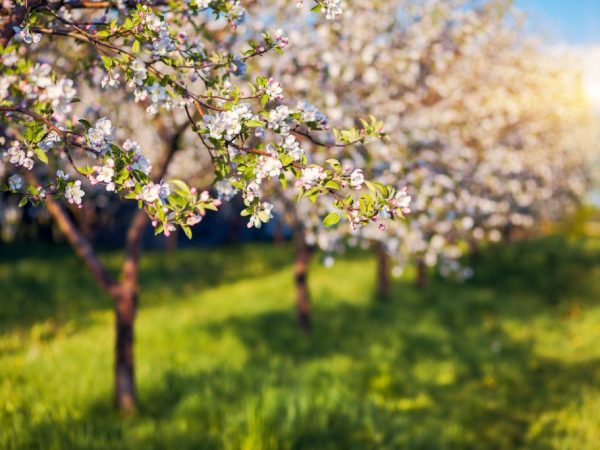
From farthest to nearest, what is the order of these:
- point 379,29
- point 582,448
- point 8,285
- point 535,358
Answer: point 8,285
point 535,358
point 379,29
point 582,448

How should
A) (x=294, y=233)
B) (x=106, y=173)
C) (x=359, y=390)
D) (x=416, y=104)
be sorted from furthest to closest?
(x=416, y=104), (x=294, y=233), (x=359, y=390), (x=106, y=173)

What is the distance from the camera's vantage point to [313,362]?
9.95 metres

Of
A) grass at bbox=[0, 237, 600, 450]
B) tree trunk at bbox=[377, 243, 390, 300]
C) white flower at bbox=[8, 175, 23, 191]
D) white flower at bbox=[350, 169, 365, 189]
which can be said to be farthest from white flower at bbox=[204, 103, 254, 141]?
tree trunk at bbox=[377, 243, 390, 300]

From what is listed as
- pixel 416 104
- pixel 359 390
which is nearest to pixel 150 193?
pixel 359 390

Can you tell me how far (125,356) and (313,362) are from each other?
3722 mm

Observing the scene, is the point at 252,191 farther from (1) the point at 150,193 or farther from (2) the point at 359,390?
(2) the point at 359,390

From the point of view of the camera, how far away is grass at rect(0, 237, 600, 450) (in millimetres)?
6543

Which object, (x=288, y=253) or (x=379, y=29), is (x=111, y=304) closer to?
(x=379, y=29)

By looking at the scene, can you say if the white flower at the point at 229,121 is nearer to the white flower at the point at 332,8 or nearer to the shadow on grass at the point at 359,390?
the white flower at the point at 332,8

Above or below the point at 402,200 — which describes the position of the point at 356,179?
above

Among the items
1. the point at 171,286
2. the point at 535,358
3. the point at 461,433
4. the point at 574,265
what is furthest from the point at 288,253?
the point at 461,433

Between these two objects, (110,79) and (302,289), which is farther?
(302,289)

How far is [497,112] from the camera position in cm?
1719

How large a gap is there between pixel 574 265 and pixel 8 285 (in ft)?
54.4
